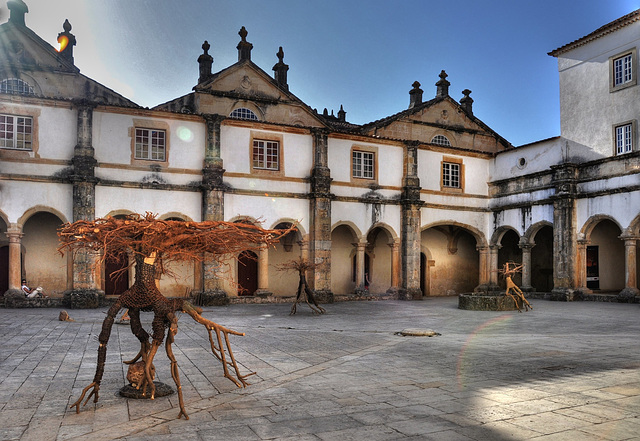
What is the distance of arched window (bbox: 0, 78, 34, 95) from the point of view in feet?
74.5

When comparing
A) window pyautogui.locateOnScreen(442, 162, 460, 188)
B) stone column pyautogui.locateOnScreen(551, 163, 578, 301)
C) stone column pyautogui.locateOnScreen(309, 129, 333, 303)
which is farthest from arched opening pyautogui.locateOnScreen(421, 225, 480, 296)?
stone column pyautogui.locateOnScreen(309, 129, 333, 303)

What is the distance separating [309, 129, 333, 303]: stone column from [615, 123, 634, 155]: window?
12060 millimetres

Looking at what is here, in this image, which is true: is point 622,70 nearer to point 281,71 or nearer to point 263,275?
point 281,71

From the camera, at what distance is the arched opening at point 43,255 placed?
789 inches

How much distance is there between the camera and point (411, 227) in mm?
23609

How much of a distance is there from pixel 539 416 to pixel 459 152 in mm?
21271

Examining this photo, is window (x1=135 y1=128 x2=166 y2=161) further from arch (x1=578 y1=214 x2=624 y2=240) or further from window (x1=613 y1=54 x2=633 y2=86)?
window (x1=613 y1=54 x2=633 y2=86)

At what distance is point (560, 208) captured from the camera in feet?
74.2

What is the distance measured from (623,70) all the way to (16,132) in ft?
77.0

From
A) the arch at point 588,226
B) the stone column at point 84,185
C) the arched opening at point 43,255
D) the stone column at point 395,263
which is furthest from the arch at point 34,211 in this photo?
the arch at point 588,226

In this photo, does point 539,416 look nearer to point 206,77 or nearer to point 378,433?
point 378,433

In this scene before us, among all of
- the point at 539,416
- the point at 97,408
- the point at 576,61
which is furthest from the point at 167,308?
the point at 576,61

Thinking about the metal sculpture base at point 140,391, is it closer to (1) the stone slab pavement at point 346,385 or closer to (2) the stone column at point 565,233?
(1) the stone slab pavement at point 346,385

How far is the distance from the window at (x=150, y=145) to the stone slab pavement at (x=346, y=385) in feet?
26.4
